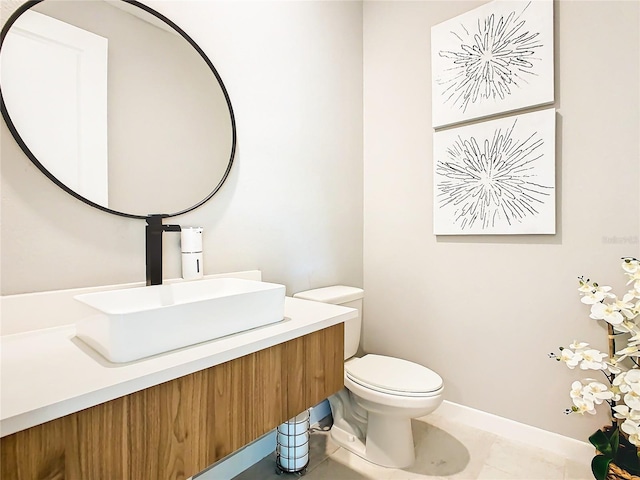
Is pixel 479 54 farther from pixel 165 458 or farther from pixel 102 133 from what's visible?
pixel 165 458

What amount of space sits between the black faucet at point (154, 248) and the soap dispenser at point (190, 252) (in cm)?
9

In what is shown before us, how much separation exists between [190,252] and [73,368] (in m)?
0.60

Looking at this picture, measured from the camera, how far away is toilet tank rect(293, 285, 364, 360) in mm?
1642

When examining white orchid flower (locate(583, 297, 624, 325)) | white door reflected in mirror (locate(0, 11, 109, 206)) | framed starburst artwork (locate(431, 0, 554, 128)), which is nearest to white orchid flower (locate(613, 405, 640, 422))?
white orchid flower (locate(583, 297, 624, 325))

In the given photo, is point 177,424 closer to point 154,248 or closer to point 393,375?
point 154,248

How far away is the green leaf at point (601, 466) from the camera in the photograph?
127cm

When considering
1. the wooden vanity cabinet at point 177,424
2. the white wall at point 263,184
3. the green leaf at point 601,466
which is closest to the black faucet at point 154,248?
the white wall at point 263,184

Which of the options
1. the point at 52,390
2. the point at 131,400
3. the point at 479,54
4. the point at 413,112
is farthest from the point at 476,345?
the point at 52,390

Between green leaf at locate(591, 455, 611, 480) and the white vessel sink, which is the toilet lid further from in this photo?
the white vessel sink

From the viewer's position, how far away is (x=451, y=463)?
157cm

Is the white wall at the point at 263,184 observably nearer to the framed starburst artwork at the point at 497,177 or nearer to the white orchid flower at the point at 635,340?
the framed starburst artwork at the point at 497,177

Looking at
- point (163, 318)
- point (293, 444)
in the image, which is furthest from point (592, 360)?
point (163, 318)

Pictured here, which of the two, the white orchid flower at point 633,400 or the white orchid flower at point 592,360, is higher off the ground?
the white orchid flower at point 592,360

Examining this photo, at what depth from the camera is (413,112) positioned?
2014mm
